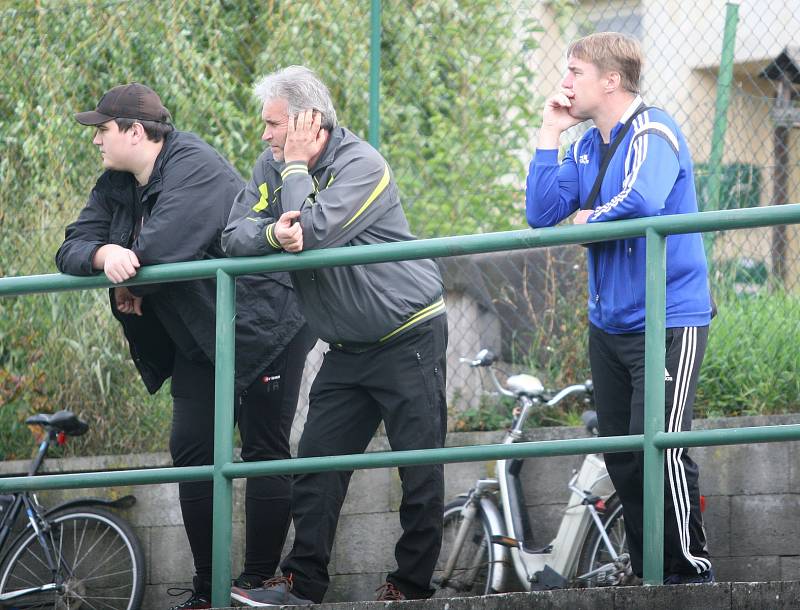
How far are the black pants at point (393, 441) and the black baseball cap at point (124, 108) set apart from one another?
3.73ft

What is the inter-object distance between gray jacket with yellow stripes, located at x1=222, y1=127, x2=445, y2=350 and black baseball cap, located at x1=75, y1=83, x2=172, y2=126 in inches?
21.4

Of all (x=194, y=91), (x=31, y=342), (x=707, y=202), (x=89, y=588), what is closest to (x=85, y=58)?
(x=194, y=91)

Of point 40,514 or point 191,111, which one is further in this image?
point 191,111

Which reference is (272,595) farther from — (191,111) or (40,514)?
(191,111)

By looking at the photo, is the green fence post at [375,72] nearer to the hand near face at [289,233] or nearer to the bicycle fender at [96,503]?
the bicycle fender at [96,503]

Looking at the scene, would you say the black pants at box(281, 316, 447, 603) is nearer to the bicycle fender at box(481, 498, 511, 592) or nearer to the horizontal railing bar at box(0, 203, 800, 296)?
the horizontal railing bar at box(0, 203, 800, 296)

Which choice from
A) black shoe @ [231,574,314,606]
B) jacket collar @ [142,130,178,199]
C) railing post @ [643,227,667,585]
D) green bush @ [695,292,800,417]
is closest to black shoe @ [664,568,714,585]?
railing post @ [643,227,667,585]

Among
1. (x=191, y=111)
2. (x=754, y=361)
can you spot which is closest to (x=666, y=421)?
(x=754, y=361)

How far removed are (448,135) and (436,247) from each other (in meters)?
3.07

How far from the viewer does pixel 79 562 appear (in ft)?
21.8

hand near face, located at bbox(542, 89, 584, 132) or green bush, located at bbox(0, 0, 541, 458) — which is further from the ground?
green bush, located at bbox(0, 0, 541, 458)

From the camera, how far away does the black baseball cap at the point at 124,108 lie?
492 cm

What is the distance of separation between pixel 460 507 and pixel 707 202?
80.2 inches

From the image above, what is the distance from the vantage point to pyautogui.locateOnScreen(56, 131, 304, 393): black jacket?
4715mm
